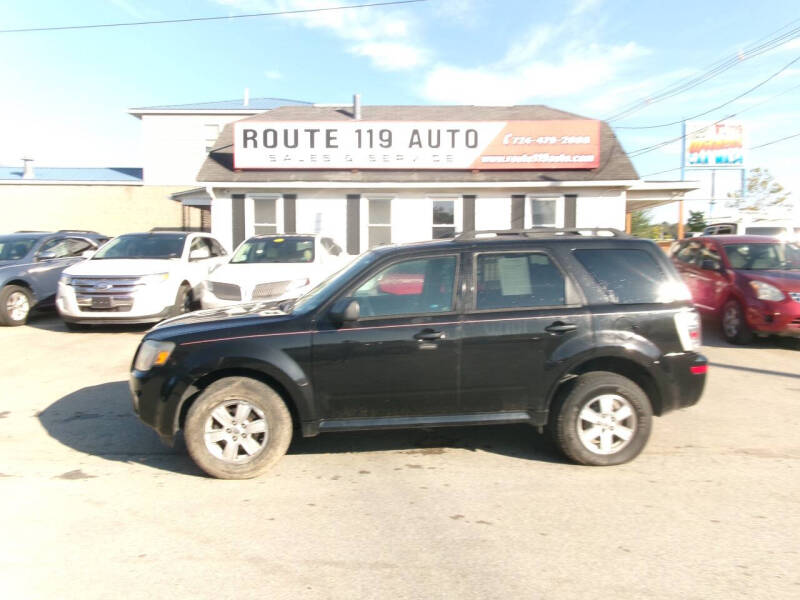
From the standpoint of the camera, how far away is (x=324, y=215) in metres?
15.4

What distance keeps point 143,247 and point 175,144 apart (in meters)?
18.9

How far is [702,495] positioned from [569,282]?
1.78 meters

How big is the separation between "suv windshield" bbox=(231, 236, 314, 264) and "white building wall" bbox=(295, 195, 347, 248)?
15.1 ft

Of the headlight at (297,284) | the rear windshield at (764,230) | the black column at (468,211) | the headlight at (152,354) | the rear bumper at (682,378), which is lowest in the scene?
the rear bumper at (682,378)

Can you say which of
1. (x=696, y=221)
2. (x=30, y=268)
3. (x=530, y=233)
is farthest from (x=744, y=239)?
(x=696, y=221)

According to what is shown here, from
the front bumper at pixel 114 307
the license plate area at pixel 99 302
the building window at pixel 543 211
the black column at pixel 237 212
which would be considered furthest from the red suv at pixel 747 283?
the black column at pixel 237 212

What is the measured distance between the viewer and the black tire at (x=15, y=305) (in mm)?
10039

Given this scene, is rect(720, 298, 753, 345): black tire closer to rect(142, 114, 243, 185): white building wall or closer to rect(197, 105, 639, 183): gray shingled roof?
rect(197, 105, 639, 183): gray shingled roof

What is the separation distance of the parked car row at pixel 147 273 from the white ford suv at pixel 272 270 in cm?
2

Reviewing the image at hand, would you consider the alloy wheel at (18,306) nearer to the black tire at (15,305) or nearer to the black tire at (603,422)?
the black tire at (15,305)

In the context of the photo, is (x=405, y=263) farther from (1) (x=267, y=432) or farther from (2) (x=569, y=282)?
(1) (x=267, y=432)

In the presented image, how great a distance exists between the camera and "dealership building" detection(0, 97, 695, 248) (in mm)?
14781

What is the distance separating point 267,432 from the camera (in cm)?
415

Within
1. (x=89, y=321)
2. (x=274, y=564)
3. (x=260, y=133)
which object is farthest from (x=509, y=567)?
(x=260, y=133)
